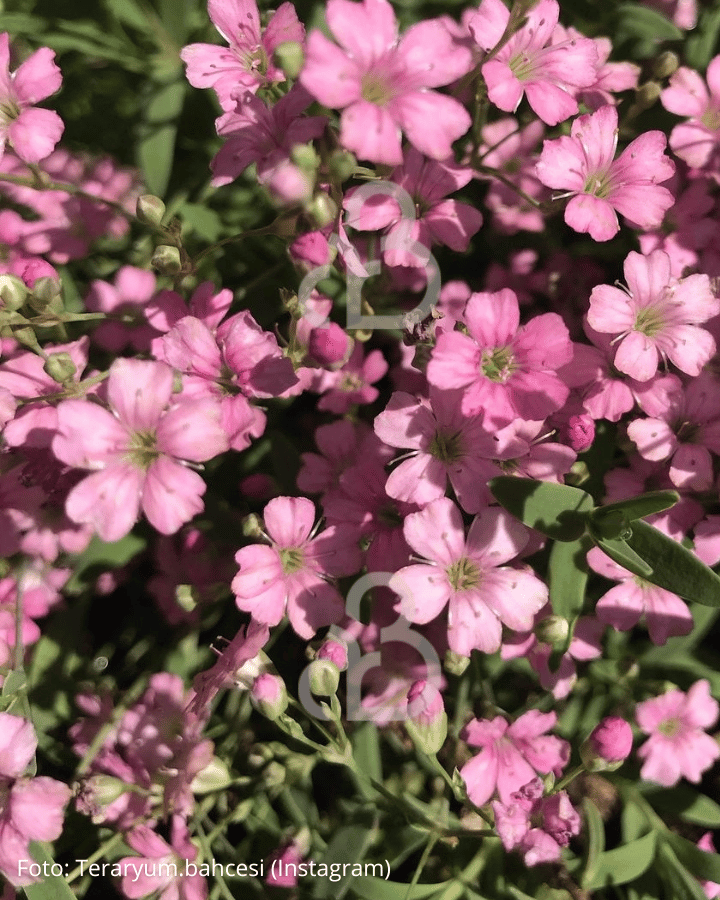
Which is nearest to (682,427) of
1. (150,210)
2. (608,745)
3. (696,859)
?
(608,745)

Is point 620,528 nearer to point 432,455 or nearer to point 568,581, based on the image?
point 568,581

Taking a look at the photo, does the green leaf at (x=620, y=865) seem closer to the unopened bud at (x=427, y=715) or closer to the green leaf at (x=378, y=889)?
the green leaf at (x=378, y=889)

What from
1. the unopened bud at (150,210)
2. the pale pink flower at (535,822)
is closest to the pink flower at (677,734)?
the pale pink flower at (535,822)

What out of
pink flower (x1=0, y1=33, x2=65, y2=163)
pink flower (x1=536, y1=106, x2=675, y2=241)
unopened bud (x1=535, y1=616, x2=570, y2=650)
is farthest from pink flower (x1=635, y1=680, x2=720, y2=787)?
pink flower (x1=0, y1=33, x2=65, y2=163)

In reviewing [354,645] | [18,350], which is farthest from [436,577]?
[18,350]

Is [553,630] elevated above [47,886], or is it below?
above
